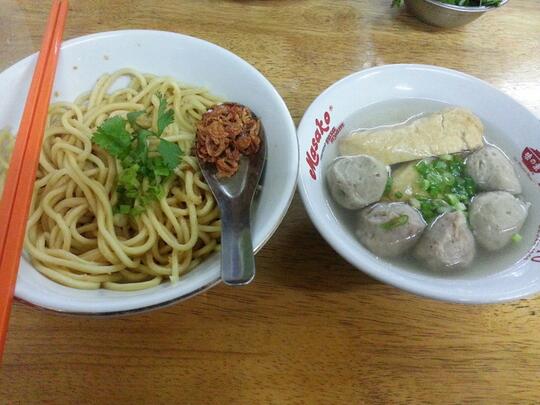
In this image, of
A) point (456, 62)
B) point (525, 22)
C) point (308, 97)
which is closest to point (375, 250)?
point (308, 97)

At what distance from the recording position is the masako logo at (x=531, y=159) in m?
1.37

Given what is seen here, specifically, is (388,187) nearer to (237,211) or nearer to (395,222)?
(395,222)

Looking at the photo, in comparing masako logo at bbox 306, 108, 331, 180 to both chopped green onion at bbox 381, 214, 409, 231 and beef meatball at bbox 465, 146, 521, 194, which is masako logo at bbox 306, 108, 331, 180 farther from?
beef meatball at bbox 465, 146, 521, 194

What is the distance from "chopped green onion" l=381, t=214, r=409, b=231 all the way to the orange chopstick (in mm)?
909

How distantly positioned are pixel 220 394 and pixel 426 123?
1.10 m

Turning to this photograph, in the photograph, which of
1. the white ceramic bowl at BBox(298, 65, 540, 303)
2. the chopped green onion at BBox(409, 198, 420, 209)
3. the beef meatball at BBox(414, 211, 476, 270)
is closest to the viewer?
the white ceramic bowl at BBox(298, 65, 540, 303)

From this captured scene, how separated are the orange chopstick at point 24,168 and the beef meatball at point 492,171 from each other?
132 centimetres

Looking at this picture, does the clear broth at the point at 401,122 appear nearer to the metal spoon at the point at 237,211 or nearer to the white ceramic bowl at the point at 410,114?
the white ceramic bowl at the point at 410,114

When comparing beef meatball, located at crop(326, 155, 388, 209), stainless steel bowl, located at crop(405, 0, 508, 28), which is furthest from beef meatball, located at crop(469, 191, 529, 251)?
stainless steel bowl, located at crop(405, 0, 508, 28)

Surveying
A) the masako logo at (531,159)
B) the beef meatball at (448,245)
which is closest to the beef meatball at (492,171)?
the masako logo at (531,159)

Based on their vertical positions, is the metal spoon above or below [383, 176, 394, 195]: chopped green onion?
above

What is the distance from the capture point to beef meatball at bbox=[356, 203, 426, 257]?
3.84 ft

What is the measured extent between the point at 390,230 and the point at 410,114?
0.57m

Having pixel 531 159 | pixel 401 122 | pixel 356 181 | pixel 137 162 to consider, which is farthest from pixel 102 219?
pixel 531 159
